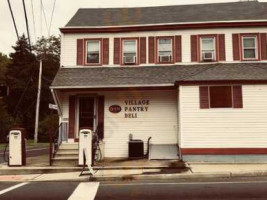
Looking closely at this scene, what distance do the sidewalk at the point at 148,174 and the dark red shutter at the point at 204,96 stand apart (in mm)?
3305

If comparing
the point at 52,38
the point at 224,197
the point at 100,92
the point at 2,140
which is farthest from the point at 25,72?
the point at 224,197

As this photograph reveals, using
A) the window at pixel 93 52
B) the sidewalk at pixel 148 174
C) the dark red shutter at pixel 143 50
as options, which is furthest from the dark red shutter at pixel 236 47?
the sidewalk at pixel 148 174

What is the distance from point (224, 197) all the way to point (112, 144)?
9833 mm

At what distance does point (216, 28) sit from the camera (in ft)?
63.1

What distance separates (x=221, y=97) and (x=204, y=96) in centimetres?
73

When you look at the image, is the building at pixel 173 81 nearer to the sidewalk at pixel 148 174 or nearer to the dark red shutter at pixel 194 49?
the dark red shutter at pixel 194 49

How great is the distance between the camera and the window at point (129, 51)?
1961cm

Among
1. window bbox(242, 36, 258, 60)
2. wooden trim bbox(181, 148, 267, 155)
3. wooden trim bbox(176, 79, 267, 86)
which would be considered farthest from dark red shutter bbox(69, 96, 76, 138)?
window bbox(242, 36, 258, 60)

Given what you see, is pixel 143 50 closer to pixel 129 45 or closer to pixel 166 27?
pixel 129 45

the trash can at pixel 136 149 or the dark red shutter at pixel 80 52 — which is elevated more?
the dark red shutter at pixel 80 52

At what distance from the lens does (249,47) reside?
19.1 metres

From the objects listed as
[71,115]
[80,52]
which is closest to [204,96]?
[71,115]

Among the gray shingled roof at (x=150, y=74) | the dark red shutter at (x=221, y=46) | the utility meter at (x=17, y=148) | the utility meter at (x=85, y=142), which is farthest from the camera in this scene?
the dark red shutter at (x=221, y=46)

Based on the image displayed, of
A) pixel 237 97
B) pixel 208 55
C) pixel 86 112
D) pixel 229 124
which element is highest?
pixel 208 55
